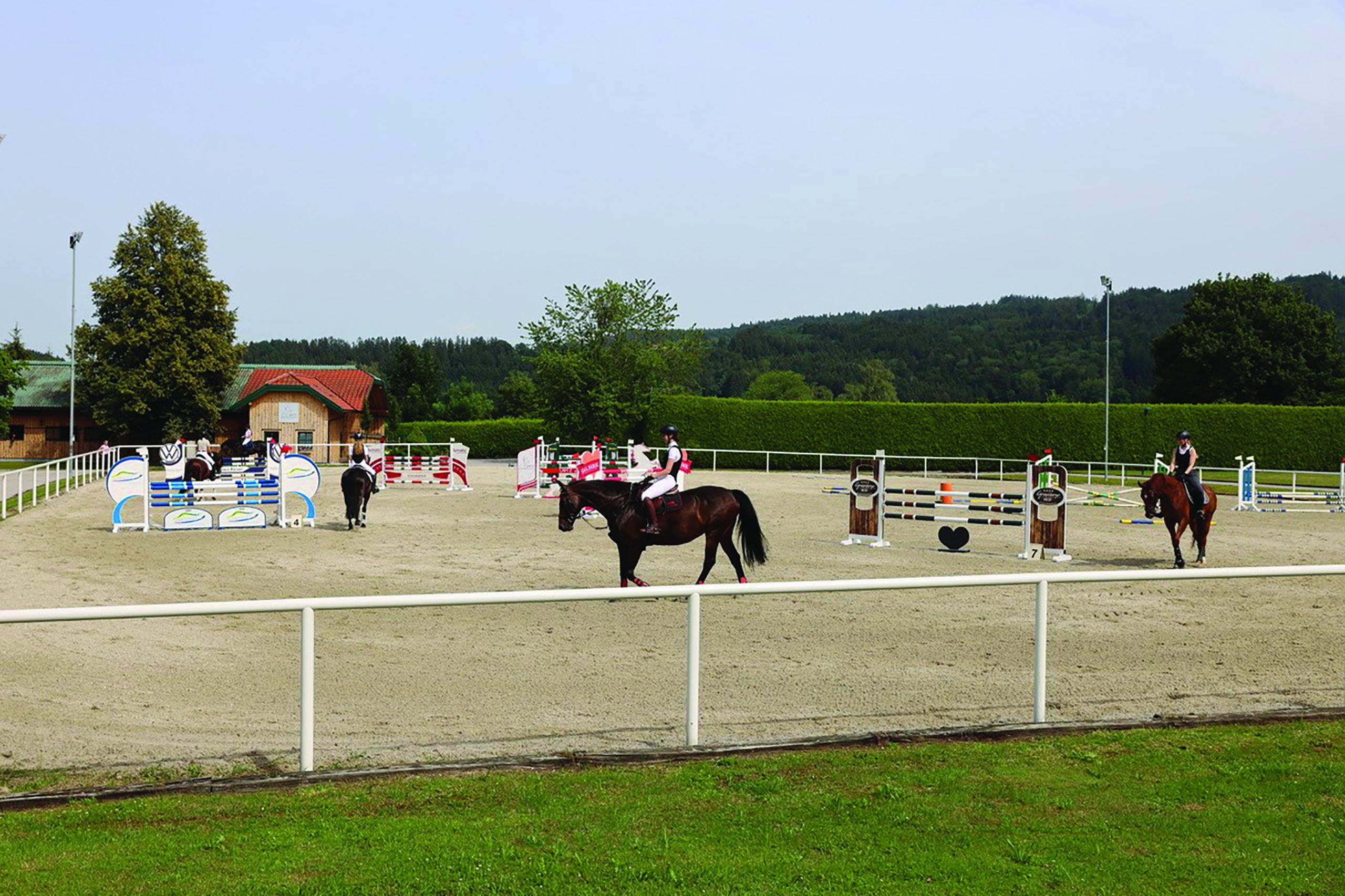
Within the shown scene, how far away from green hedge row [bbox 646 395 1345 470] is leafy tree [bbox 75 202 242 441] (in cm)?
2165

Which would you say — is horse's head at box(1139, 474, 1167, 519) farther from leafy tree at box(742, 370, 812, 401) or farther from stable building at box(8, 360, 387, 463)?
leafy tree at box(742, 370, 812, 401)

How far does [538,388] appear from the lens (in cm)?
6494

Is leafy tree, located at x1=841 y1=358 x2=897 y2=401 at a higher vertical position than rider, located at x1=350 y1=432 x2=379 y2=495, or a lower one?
higher

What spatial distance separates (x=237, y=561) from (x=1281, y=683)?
45.4 ft

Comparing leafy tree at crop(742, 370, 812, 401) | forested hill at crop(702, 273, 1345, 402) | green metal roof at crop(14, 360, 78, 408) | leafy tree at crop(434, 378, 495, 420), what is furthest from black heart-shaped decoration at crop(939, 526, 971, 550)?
forested hill at crop(702, 273, 1345, 402)

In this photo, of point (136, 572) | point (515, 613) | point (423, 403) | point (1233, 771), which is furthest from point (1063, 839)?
point (423, 403)

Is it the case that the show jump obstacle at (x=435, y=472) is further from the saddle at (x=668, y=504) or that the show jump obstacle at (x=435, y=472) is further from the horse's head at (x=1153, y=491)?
the horse's head at (x=1153, y=491)

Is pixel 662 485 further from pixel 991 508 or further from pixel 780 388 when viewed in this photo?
pixel 780 388

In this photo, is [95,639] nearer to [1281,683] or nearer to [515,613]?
[515,613]

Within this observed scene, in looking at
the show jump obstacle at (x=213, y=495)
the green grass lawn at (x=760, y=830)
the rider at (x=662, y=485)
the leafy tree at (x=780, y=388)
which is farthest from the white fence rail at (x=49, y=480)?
the leafy tree at (x=780, y=388)

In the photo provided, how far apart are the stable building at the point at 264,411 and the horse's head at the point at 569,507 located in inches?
1694

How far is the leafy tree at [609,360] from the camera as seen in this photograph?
2381 inches

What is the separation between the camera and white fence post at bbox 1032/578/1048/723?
23.4ft

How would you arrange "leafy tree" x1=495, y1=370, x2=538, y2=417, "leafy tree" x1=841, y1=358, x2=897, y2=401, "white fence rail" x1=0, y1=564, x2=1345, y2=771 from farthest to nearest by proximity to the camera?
1. "leafy tree" x1=841, y1=358, x2=897, y2=401
2. "leafy tree" x1=495, y1=370, x2=538, y2=417
3. "white fence rail" x1=0, y1=564, x2=1345, y2=771
